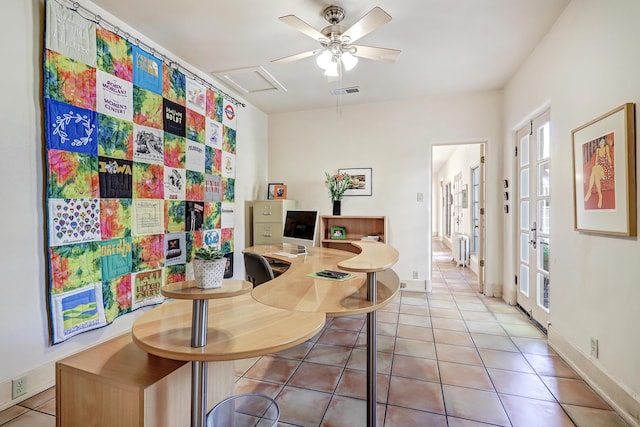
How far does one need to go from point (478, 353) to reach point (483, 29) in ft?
9.17

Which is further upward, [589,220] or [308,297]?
[589,220]

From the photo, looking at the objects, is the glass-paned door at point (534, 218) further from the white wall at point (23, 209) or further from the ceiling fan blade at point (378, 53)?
the white wall at point (23, 209)

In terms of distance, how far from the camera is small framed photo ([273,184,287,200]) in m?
4.64

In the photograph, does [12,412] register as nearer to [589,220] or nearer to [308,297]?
[308,297]

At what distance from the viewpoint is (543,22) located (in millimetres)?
2570

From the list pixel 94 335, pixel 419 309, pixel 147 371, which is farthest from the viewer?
pixel 419 309

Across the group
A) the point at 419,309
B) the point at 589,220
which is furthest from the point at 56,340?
the point at 589,220

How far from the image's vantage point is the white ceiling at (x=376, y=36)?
92.4 inches

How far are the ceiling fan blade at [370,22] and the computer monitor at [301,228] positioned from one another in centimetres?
161

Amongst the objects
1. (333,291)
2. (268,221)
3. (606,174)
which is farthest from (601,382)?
(268,221)

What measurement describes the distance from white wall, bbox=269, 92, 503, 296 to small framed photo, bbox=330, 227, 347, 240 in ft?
0.93

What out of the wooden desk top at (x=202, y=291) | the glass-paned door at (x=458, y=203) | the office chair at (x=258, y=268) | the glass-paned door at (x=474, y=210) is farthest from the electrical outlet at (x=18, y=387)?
the glass-paned door at (x=458, y=203)

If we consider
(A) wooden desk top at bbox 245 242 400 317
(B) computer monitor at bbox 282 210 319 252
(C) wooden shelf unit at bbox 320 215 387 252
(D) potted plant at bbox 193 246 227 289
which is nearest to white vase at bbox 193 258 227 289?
(D) potted plant at bbox 193 246 227 289

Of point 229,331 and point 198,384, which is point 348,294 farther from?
point 198,384
